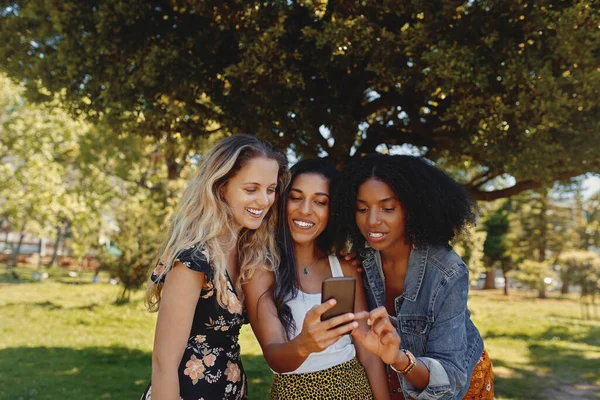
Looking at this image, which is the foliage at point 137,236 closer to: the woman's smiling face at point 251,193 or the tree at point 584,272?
the woman's smiling face at point 251,193

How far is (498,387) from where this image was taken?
8.00m

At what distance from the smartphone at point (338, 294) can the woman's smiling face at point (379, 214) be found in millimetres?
808

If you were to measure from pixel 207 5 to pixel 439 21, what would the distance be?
2.35 m

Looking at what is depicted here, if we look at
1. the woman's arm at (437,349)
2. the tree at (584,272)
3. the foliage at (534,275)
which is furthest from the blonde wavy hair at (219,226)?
the foliage at (534,275)

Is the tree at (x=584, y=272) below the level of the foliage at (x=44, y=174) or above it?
below

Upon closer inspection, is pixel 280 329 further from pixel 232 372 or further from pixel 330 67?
pixel 330 67

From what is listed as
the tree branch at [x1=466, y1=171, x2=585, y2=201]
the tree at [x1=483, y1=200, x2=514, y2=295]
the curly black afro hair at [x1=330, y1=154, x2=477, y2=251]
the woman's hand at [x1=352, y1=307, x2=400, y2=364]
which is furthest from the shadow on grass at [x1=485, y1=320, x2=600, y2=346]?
the tree at [x1=483, y1=200, x2=514, y2=295]

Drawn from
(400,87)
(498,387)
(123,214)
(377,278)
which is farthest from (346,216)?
(123,214)

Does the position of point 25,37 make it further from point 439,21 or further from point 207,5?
point 439,21

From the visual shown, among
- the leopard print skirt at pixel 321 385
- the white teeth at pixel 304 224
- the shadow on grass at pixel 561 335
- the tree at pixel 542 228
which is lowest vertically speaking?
the shadow on grass at pixel 561 335

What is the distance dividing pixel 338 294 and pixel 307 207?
85 cm

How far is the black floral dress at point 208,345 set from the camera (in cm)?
243

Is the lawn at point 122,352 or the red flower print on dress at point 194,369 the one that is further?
the lawn at point 122,352

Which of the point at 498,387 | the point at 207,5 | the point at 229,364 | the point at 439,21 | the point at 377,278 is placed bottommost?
the point at 498,387
